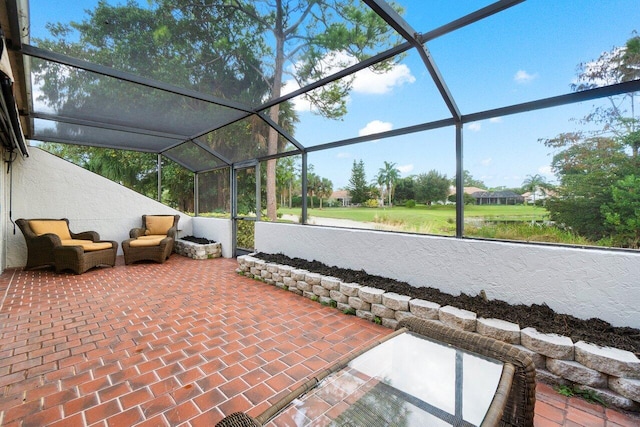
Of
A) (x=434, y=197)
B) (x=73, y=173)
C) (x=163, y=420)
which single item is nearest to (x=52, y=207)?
(x=73, y=173)

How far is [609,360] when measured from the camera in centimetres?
195

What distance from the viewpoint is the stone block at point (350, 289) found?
361 centimetres

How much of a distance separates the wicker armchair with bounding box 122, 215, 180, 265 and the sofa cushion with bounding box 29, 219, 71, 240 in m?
1.21

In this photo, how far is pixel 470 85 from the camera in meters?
3.11

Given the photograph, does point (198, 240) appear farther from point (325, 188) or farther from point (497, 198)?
point (497, 198)

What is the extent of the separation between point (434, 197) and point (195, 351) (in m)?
3.72

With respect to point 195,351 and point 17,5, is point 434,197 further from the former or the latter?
point 17,5

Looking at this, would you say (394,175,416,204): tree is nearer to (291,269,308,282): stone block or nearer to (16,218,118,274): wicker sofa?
(291,269,308,282): stone block

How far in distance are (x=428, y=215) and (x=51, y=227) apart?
759 cm

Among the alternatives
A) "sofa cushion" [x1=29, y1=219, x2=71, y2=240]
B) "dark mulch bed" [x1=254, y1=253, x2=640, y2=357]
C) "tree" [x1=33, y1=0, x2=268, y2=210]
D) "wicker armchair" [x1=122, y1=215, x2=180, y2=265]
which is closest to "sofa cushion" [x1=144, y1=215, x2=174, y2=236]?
"wicker armchair" [x1=122, y1=215, x2=180, y2=265]

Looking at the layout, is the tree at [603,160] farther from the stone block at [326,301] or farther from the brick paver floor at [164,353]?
the stone block at [326,301]

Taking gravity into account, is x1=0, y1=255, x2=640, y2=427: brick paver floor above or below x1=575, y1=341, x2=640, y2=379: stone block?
below

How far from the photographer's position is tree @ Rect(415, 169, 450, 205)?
414 cm

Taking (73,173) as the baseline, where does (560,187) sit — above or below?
below
